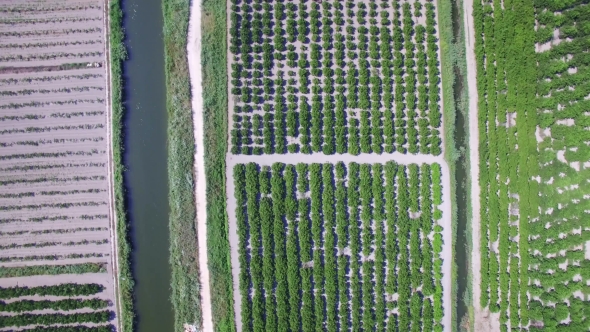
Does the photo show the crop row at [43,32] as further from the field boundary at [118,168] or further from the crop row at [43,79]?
the crop row at [43,79]

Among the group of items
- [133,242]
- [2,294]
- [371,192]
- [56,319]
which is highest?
[371,192]

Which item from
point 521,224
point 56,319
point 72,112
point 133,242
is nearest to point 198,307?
point 133,242

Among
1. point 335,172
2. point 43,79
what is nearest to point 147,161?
point 43,79

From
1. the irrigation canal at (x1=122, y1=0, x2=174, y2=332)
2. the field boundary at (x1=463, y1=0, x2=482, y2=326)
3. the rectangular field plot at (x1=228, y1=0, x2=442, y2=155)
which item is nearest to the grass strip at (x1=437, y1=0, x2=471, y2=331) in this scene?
the field boundary at (x1=463, y1=0, x2=482, y2=326)

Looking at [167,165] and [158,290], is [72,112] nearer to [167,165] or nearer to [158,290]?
[167,165]

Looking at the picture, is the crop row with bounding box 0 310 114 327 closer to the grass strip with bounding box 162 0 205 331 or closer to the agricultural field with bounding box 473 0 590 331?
the grass strip with bounding box 162 0 205 331

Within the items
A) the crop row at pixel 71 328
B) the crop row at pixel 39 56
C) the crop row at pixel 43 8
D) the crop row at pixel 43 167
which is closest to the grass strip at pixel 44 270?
the crop row at pixel 71 328

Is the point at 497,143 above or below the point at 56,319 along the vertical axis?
above

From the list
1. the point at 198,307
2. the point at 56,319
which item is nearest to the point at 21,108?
the point at 56,319
